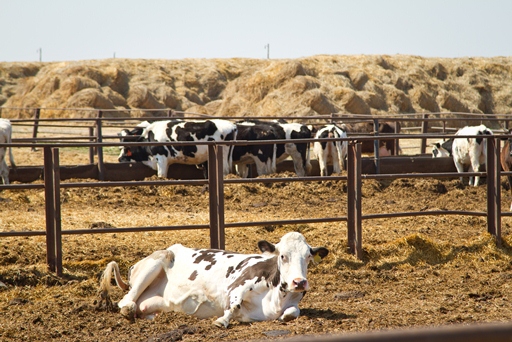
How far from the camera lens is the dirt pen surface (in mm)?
4715

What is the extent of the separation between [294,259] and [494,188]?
144 inches

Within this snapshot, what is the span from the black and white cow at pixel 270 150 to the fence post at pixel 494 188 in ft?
A: 22.6

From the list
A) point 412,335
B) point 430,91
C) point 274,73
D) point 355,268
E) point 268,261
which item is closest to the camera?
point 412,335

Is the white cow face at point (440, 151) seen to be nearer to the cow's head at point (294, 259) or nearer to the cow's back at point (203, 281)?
the cow's back at point (203, 281)

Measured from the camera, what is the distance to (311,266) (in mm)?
6746

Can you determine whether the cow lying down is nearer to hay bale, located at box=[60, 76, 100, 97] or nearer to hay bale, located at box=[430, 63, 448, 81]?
hay bale, located at box=[60, 76, 100, 97]

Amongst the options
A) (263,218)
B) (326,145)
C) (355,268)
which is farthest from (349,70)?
(355,268)

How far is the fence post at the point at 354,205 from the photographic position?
7.00 metres

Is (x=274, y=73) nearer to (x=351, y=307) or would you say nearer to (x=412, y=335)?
(x=351, y=307)

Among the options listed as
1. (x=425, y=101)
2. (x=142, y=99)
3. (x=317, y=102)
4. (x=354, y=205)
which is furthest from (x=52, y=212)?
(x=425, y=101)

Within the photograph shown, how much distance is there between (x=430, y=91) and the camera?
37.2m

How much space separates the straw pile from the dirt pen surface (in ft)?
60.1

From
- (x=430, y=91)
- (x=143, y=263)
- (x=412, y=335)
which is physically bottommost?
(x=143, y=263)

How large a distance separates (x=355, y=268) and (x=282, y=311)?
2.21 m
